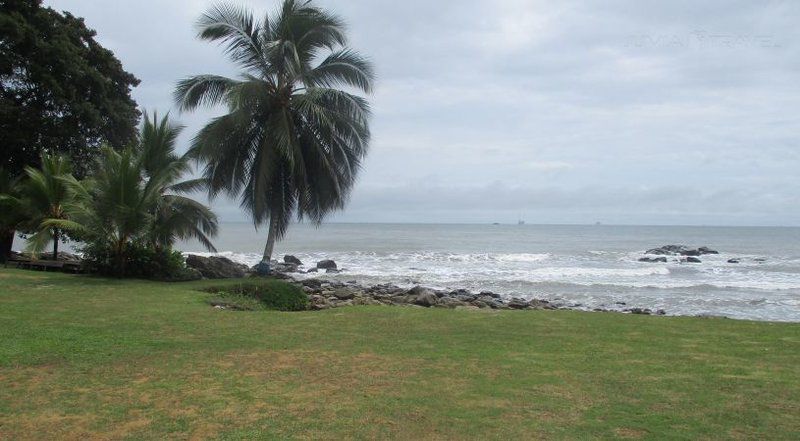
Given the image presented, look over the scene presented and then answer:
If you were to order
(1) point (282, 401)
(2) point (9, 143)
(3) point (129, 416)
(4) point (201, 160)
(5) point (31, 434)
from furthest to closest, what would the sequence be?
(2) point (9, 143), (4) point (201, 160), (1) point (282, 401), (3) point (129, 416), (5) point (31, 434)

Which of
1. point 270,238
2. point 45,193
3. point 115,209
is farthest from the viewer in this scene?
point 270,238

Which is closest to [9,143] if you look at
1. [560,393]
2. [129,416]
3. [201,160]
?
[201,160]

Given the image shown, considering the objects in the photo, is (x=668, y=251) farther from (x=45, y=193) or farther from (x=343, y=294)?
(x=45, y=193)

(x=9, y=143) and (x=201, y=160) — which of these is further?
(x=9, y=143)

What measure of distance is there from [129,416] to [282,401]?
47.4 inches

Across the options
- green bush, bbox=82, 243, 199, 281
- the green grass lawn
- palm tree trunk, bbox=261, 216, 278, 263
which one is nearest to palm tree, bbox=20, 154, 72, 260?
green bush, bbox=82, 243, 199, 281

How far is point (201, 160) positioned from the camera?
681 inches

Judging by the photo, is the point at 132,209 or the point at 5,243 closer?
the point at 132,209

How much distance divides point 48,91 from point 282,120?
8.50 metres

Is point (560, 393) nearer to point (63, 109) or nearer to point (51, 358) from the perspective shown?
point (51, 358)

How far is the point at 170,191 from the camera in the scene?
58.4 ft

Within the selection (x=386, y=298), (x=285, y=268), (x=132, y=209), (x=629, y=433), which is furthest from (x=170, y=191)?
(x=629, y=433)

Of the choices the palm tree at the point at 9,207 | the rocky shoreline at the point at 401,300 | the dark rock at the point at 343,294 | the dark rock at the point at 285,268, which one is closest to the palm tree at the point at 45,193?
the palm tree at the point at 9,207

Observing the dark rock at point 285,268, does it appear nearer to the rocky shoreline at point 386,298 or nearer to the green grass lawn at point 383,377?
the rocky shoreline at point 386,298
